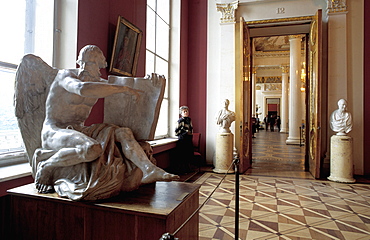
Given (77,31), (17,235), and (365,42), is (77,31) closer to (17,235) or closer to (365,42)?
(17,235)

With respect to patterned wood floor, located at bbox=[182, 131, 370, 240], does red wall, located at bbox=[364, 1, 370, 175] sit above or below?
above

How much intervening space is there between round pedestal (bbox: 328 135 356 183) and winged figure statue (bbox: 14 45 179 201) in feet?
16.1

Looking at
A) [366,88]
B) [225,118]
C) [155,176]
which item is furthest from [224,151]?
[155,176]

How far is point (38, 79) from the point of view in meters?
2.46

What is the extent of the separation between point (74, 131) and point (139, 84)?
0.69 meters

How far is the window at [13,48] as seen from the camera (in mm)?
3029

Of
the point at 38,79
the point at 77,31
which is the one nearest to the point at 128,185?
the point at 38,79

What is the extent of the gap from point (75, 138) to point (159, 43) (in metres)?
5.47

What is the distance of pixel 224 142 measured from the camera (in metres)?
6.60

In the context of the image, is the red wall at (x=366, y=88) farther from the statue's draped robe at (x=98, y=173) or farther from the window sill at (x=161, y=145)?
the statue's draped robe at (x=98, y=173)

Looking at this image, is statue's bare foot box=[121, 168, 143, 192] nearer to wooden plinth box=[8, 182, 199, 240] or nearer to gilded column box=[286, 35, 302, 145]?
wooden plinth box=[8, 182, 199, 240]

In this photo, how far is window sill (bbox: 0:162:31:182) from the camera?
8.56ft

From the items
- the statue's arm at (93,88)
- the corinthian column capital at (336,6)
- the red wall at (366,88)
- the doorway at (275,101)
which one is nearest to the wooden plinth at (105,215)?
the statue's arm at (93,88)

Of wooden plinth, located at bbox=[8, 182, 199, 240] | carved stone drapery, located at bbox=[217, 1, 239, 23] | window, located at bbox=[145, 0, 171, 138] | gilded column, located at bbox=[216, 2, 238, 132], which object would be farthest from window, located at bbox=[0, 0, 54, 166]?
carved stone drapery, located at bbox=[217, 1, 239, 23]
